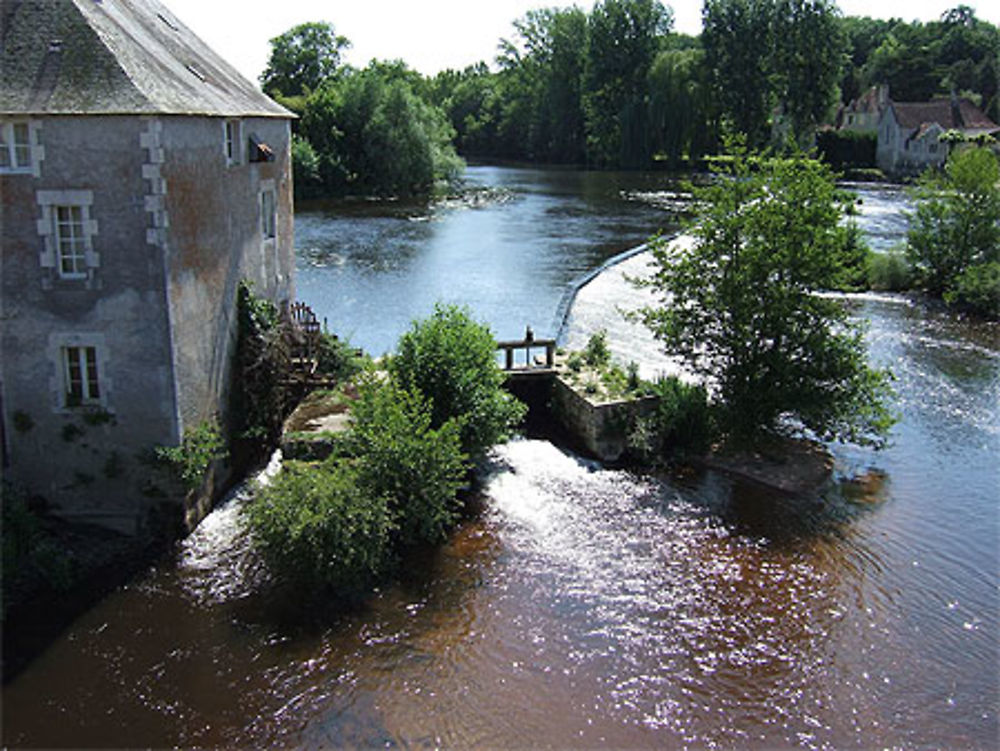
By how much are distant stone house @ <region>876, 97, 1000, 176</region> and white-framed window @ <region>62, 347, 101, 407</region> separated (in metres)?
78.0

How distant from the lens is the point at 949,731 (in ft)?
39.6

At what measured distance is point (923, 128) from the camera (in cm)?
7862

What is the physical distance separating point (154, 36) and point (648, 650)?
15212mm

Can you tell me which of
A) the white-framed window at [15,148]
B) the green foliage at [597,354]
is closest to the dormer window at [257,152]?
the white-framed window at [15,148]

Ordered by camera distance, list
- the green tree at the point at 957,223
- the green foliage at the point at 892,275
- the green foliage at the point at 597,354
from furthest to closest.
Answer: the green foliage at the point at 892,275 → the green tree at the point at 957,223 → the green foliage at the point at 597,354

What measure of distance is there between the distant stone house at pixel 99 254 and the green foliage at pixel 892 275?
3026cm

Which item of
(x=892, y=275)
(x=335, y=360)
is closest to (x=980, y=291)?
(x=892, y=275)

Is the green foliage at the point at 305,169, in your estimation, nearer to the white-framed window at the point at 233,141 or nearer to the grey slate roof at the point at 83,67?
the white-framed window at the point at 233,141

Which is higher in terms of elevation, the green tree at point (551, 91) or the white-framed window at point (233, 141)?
the green tree at point (551, 91)

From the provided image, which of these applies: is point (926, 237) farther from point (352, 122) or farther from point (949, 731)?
point (352, 122)

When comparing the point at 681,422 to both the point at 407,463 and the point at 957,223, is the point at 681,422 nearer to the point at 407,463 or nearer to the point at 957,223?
the point at 407,463

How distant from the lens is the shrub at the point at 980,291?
33.8m

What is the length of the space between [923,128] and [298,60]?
57.8 m

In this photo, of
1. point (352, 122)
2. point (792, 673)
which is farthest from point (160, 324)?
point (352, 122)
